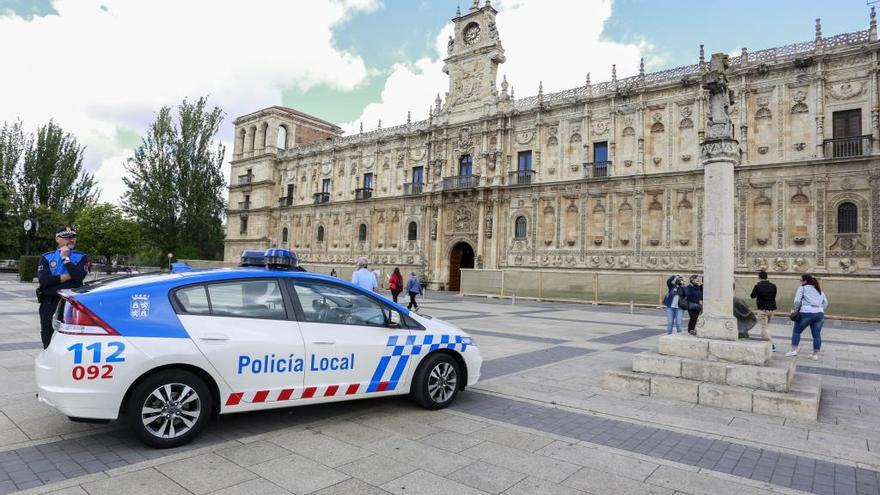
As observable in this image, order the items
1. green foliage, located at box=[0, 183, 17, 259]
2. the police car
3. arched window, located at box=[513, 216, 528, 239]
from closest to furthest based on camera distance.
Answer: the police car
arched window, located at box=[513, 216, 528, 239]
green foliage, located at box=[0, 183, 17, 259]

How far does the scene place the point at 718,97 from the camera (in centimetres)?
731

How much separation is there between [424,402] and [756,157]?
81.4ft

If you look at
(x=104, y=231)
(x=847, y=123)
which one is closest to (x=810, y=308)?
(x=847, y=123)

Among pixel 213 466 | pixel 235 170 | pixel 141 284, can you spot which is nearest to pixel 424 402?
pixel 213 466

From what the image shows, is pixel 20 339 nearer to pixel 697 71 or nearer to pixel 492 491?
pixel 492 491

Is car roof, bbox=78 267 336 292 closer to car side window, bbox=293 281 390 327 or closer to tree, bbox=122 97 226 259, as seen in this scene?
car side window, bbox=293 281 390 327

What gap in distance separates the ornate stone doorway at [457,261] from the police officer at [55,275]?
28.2 metres

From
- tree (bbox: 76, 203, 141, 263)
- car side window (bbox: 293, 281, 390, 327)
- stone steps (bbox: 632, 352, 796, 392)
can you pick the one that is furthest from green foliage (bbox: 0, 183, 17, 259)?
stone steps (bbox: 632, 352, 796, 392)

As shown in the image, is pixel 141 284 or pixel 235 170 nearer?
pixel 141 284

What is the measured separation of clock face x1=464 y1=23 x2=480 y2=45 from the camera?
33625mm

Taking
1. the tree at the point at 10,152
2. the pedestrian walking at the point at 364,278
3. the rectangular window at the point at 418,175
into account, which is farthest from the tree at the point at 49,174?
the pedestrian walking at the point at 364,278

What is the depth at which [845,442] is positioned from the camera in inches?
184

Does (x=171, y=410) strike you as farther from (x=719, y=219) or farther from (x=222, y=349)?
(x=719, y=219)

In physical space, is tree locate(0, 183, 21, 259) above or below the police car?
above
